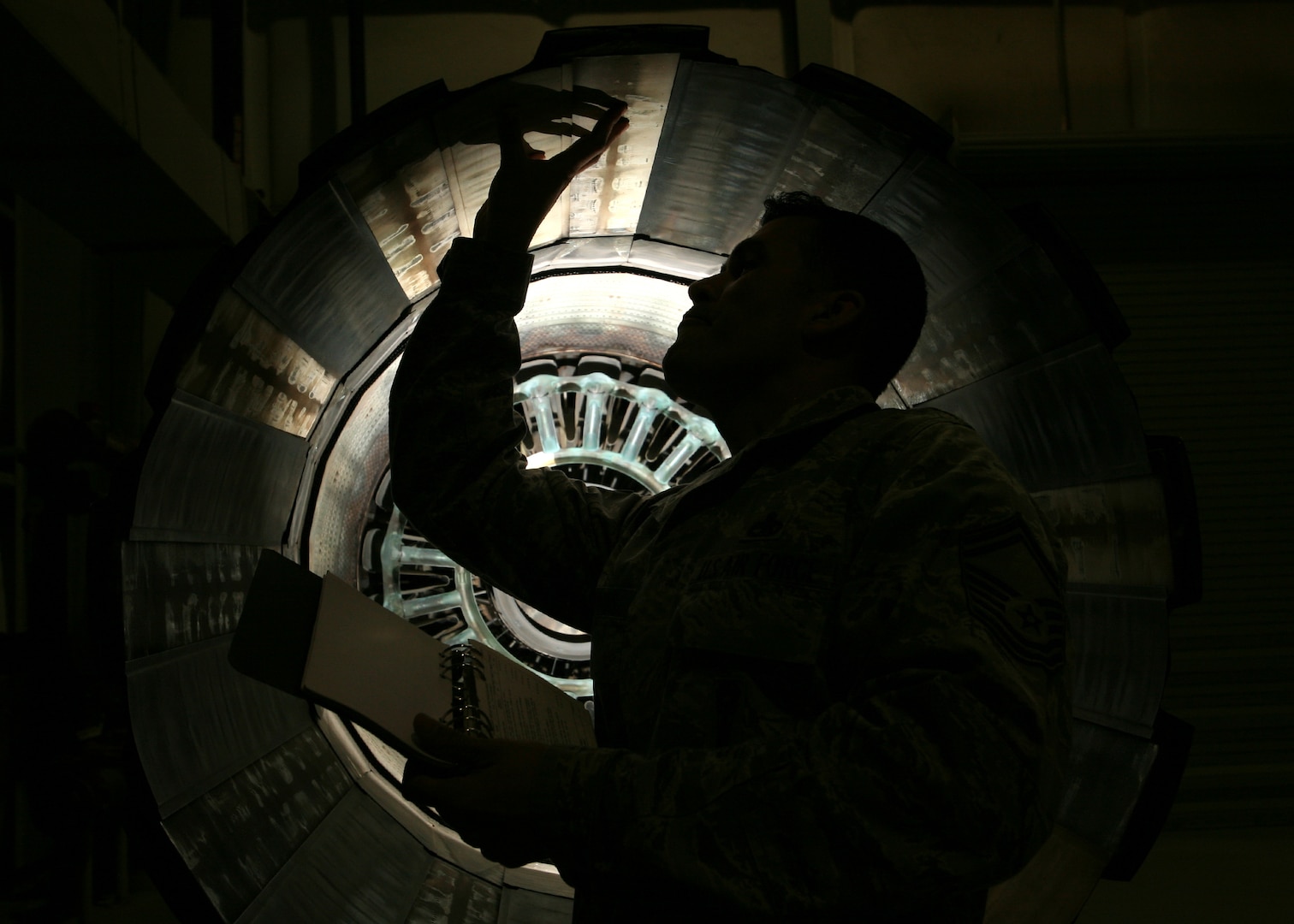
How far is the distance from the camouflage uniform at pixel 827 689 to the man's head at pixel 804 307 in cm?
18

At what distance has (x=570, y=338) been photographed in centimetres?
252

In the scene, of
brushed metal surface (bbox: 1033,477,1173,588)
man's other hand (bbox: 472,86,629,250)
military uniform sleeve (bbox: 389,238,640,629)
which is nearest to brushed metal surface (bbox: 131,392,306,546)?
military uniform sleeve (bbox: 389,238,640,629)

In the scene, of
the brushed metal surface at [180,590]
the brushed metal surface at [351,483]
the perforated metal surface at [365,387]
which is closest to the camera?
the brushed metal surface at [180,590]

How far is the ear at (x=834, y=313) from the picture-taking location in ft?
5.32

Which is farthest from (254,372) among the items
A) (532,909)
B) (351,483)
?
(532,909)

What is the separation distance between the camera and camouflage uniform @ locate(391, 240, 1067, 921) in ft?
3.04

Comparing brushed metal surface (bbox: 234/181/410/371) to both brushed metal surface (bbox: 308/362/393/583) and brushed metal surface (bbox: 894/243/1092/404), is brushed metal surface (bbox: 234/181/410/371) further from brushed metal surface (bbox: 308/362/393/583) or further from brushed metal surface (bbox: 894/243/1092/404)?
brushed metal surface (bbox: 894/243/1092/404)

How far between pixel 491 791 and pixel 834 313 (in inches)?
37.9

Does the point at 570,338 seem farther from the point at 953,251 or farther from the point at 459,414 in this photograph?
the point at 953,251

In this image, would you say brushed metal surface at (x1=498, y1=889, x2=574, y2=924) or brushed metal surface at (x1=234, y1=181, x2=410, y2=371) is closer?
brushed metal surface at (x1=234, y1=181, x2=410, y2=371)

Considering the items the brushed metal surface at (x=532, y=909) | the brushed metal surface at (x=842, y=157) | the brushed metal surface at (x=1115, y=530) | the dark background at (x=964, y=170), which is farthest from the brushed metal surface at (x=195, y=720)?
the brushed metal surface at (x=1115, y=530)

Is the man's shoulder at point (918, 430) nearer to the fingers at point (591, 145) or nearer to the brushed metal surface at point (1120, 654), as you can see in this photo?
the brushed metal surface at point (1120, 654)

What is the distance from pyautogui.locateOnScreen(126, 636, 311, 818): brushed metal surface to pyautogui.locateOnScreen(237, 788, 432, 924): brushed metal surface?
0.20m

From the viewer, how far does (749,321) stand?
5.36 feet
